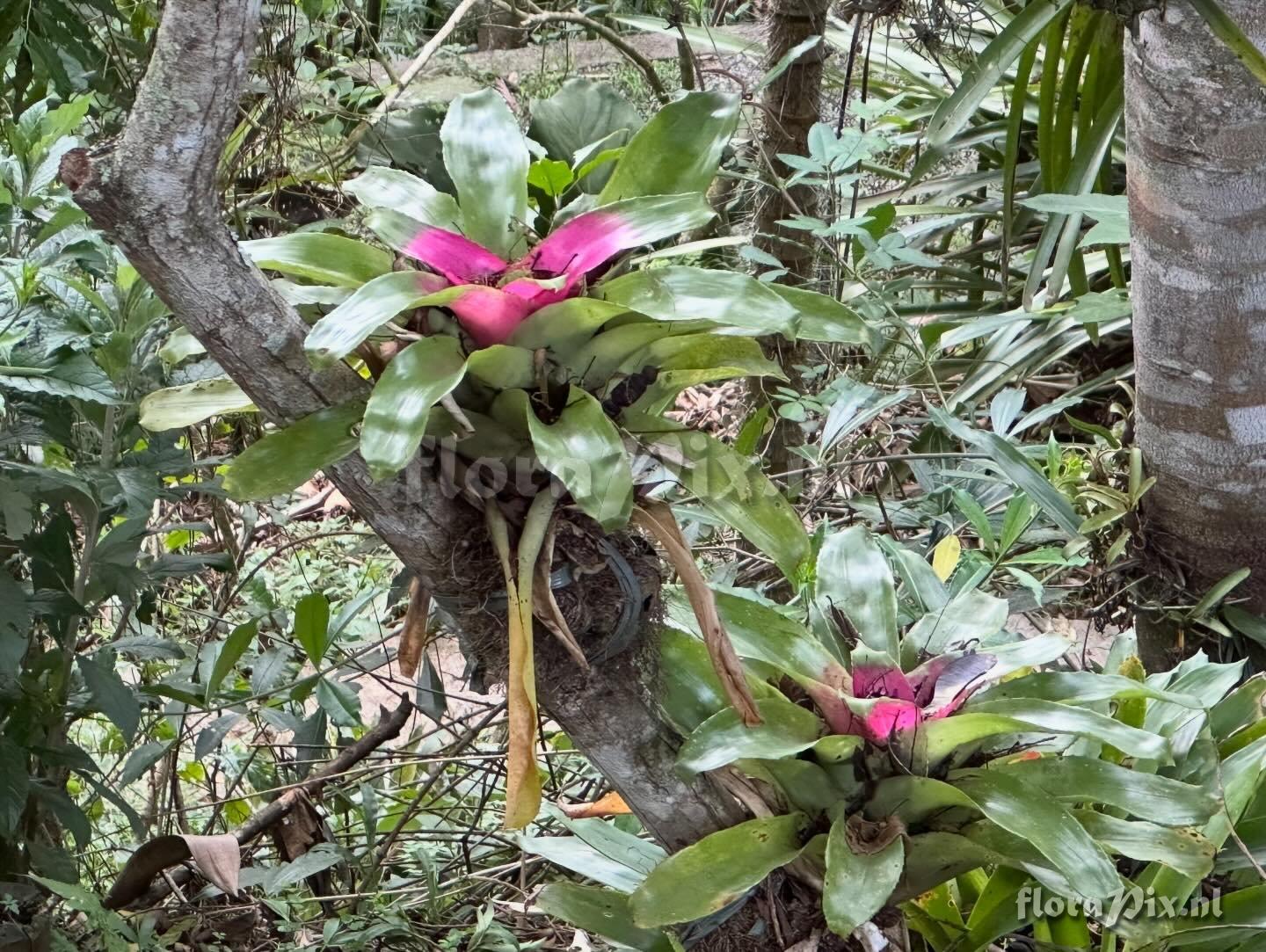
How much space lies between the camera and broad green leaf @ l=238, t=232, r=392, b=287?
769 mm

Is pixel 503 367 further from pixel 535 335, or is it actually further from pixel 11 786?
pixel 11 786

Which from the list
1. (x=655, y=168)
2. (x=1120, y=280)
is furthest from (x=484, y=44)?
(x=655, y=168)

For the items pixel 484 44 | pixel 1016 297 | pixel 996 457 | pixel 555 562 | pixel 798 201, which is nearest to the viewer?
pixel 555 562

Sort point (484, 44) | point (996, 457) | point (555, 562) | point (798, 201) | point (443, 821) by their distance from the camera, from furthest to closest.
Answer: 1. point (484, 44)
2. point (798, 201)
3. point (443, 821)
4. point (996, 457)
5. point (555, 562)

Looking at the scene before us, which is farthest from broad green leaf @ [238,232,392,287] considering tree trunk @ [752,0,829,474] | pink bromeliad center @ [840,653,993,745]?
tree trunk @ [752,0,829,474]

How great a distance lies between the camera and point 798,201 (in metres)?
2.15

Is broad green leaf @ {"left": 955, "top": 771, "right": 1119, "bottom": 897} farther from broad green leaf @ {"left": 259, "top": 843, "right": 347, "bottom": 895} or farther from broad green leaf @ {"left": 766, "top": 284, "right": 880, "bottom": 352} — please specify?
broad green leaf @ {"left": 259, "top": 843, "right": 347, "bottom": 895}

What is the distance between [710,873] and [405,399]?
16.6 inches

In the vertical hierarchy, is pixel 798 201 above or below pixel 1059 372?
above

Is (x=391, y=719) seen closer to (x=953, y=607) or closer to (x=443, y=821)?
(x=443, y=821)

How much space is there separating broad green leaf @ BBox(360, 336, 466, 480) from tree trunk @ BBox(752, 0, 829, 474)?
1350 millimetres

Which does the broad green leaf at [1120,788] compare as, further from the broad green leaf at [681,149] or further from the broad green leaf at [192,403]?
the broad green leaf at [192,403]

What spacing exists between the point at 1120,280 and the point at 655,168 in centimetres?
124

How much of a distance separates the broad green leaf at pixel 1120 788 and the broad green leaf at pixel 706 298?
426mm
